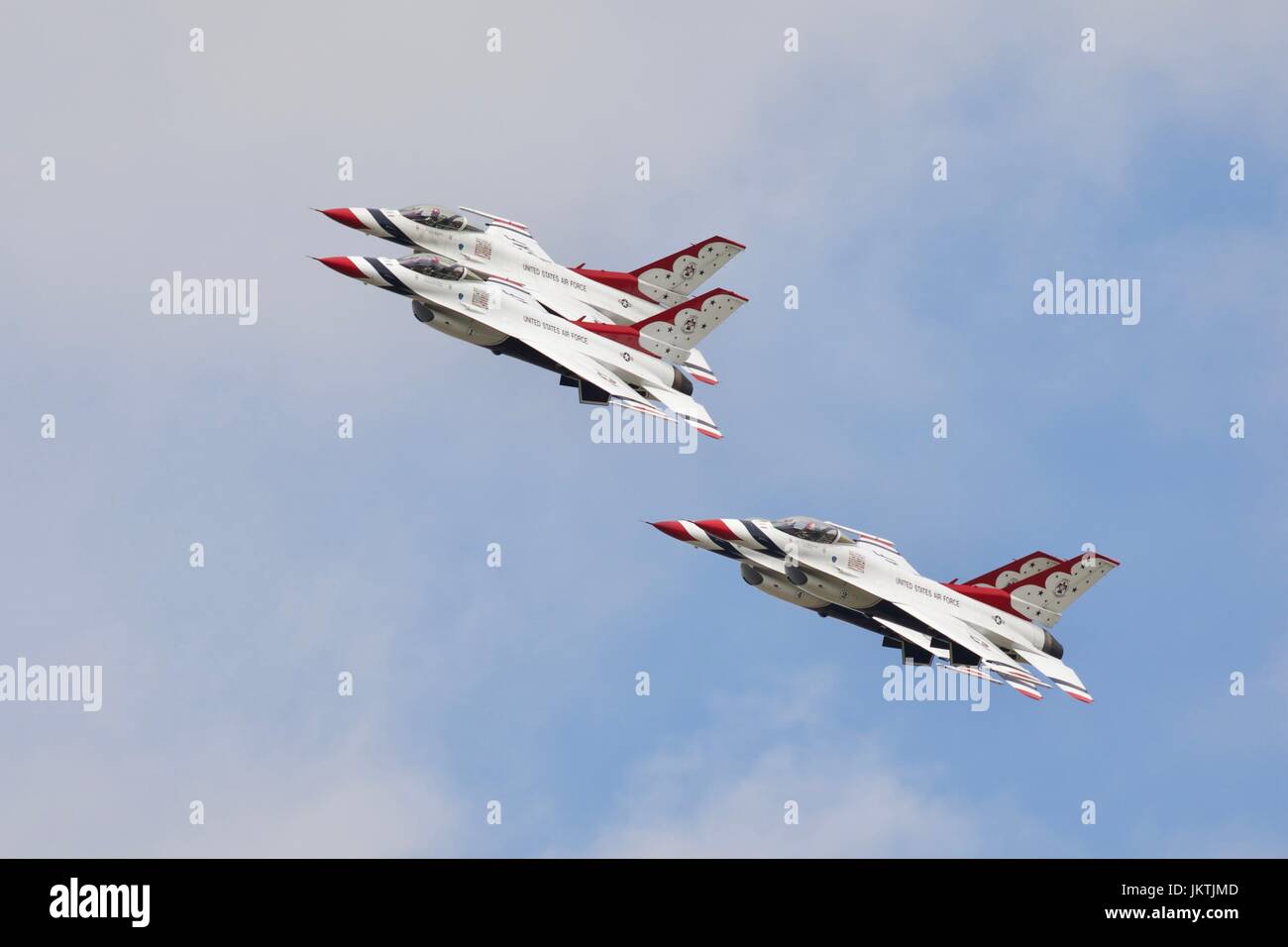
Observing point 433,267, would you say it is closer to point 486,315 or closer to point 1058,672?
point 486,315

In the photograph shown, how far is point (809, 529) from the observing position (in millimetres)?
79938

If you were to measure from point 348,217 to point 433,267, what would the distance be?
6610mm

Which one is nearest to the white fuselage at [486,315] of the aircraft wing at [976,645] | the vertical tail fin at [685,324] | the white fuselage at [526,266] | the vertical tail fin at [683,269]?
the vertical tail fin at [685,324]

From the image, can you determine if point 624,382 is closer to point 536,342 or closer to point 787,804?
point 536,342

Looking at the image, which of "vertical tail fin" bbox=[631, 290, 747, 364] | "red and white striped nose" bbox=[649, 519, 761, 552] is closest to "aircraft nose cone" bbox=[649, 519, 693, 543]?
"red and white striped nose" bbox=[649, 519, 761, 552]

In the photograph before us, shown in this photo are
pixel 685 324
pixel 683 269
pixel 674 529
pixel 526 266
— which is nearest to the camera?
pixel 674 529

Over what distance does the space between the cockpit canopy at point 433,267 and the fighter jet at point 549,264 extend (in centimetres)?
114

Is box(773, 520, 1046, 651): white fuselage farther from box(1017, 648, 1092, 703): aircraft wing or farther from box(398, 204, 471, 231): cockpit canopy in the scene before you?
box(398, 204, 471, 231): cockpit canopy

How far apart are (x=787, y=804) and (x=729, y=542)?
832cm

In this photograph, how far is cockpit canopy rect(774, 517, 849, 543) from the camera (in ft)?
262

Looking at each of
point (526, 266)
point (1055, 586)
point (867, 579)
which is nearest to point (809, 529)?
point (867, 579)

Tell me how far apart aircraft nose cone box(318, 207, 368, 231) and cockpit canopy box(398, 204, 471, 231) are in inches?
62.1

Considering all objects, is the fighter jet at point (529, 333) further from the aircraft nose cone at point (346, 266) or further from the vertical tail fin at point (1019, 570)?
the vertical tail fin at point (1019, 570)

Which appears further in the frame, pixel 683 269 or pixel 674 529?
pixel 683 269
